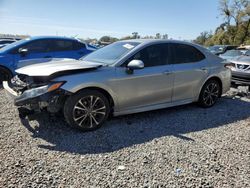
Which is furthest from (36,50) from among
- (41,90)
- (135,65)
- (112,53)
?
(135,65)

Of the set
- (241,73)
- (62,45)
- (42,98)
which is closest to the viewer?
(42,98)

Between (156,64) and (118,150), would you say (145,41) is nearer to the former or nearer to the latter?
(156,64)

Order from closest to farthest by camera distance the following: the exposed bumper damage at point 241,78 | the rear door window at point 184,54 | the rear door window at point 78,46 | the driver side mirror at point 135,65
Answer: the driver side mirror at point 135,65
the rear door window at point 184,54
the exposed bumper damage at point 241,78
the rear door window at point 78,46

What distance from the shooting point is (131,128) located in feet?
13.3

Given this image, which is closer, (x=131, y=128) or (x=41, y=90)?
(x=41, y=90)

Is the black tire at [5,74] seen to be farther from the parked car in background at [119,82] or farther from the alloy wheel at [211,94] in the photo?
the alloy wheel at [211,94]

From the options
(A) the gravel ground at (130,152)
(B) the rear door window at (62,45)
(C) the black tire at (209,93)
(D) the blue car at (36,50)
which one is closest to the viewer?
(A) the gravel ground at (130,152)

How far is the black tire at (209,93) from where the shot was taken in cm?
523

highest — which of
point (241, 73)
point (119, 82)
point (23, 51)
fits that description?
point (23, 51)

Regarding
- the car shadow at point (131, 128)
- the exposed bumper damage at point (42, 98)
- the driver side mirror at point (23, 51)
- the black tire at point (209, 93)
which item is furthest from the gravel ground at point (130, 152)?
the driver side mirror at point (23, 51)

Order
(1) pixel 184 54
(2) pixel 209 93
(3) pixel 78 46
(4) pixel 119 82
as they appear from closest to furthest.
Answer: (4) pixel 119 82, (1) pixel 184 54, (2) pixel 209 93, (3) pixel 78 46

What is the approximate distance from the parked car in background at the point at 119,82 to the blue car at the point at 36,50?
3238 millimetres

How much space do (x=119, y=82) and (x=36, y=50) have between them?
15.3 ft

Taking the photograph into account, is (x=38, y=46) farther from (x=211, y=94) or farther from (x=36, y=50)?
(x=211, y=94)
